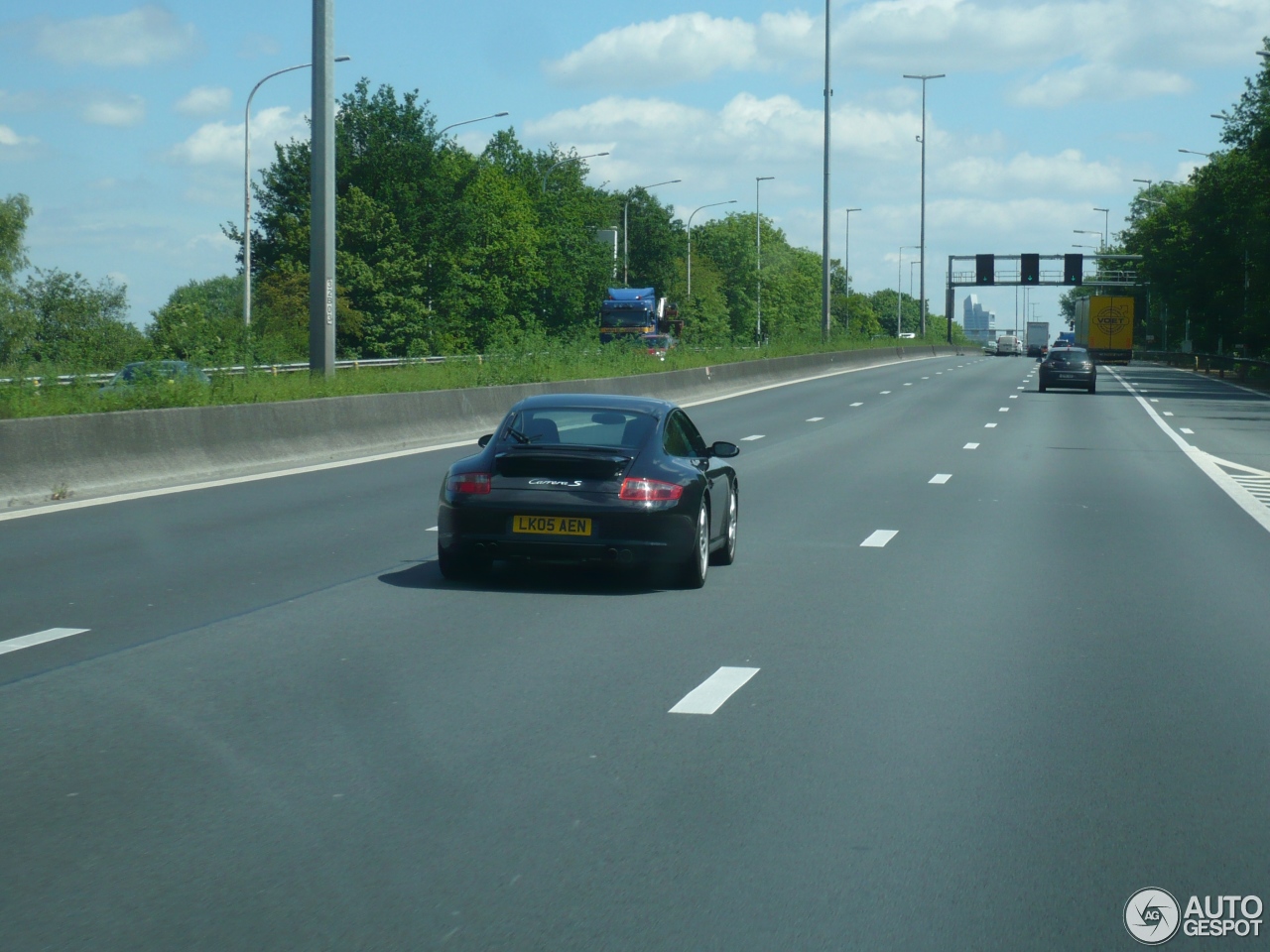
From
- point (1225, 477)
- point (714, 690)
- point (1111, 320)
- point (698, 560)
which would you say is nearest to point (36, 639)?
point (714, 690)

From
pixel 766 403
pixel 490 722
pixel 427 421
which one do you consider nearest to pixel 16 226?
pixel 766 403

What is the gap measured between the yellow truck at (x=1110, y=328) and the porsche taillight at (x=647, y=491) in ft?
236

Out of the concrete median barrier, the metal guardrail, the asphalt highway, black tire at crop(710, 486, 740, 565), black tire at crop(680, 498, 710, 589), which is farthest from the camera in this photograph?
the metal guardrail

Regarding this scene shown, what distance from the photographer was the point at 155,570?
11.5 m

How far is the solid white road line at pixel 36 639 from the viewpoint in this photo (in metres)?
8.51

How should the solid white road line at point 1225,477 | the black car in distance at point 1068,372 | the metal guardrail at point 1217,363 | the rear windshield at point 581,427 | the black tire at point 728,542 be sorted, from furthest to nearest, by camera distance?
the metal guardrail at point 1217,363, the black car in distance at point 1068,372, the solid white road line at point 1225,477, the black tire at point 728,542, the rear windshield at point 581,427

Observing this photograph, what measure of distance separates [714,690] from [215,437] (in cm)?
1295

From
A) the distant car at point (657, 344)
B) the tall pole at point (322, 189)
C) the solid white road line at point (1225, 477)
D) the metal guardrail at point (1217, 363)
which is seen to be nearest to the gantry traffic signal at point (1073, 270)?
the metal guardrail at point (1217, 363)

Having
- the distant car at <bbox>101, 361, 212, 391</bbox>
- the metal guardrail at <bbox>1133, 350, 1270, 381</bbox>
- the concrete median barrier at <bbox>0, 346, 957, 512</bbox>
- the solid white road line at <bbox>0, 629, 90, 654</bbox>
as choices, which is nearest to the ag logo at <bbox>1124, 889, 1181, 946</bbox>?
the solid white road line at <bbox>0, 629, 90, 654</bbox>
